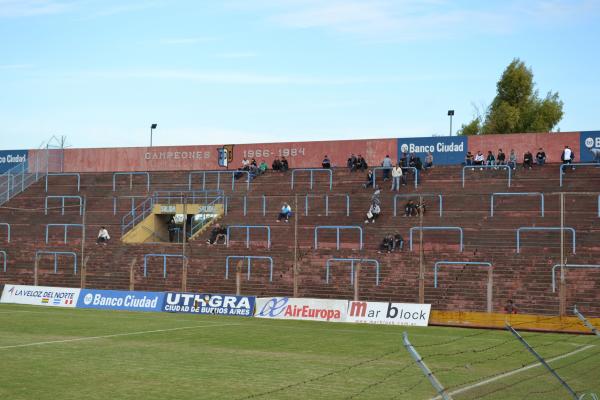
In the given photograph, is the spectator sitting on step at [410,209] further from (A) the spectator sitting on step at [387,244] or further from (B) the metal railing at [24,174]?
(B) the metal railing at [24,174]

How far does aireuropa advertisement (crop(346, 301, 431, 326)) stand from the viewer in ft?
109

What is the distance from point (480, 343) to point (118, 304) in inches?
698

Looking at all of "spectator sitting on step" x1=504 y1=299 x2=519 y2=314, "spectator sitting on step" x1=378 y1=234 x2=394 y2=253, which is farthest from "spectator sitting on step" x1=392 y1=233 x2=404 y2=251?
"spectator sitting on step" x1=504 y1=299 x2=519 y2=314

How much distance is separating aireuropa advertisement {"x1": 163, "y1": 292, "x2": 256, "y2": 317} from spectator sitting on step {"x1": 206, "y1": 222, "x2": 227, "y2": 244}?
302 inches

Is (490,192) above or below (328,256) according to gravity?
above

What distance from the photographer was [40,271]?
46.2 m

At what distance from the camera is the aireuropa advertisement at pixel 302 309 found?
3453 cm

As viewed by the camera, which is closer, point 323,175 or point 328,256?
point 328,256

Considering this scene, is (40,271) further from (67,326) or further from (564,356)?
(564,356)

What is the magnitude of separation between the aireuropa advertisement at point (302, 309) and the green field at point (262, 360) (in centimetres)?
94

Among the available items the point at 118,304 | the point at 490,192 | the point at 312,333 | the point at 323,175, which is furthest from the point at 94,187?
the point at 312,333

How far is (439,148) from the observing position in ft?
171

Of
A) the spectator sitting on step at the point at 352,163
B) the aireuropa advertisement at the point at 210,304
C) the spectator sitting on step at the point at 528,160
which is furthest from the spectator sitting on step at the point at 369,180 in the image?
the aireuropa advertisement at the point at 210,304

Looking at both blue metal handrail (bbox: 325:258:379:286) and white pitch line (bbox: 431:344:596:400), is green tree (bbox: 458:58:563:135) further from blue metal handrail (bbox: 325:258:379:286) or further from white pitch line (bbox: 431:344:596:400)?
white pitch line (bbox: 431:344:596:400)
